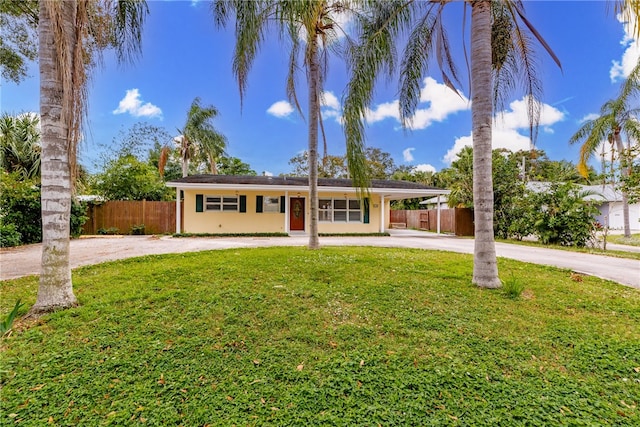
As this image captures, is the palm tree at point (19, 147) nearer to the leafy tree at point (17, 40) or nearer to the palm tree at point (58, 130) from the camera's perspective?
the leafy tree at point (17, 40)

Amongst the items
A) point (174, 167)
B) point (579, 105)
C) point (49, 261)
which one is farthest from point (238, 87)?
point (174, 167)

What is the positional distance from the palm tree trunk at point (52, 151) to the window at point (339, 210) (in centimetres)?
1202

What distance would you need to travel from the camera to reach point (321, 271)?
5.23m

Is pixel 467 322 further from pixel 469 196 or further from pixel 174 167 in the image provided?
pixel 174 167

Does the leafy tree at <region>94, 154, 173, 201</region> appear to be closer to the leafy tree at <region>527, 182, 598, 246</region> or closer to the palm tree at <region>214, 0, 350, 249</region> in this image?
the palm tree at <region>214, 0, 350, 249</region>

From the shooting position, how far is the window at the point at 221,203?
548 inches

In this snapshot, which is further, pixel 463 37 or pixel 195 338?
pixel 463 37

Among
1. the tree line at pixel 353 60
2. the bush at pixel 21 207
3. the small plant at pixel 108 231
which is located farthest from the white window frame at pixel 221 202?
the tree line at pixel 353 60

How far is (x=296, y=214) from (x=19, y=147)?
1160 cm

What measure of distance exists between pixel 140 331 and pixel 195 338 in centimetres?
64

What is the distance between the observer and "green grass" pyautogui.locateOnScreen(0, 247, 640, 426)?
80.2 inches

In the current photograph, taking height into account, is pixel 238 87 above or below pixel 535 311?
above

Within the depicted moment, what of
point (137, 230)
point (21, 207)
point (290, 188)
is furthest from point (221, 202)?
point (21, 207)

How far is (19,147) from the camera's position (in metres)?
11.1
